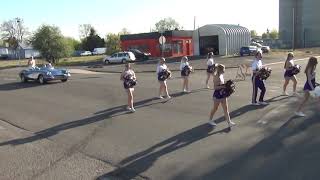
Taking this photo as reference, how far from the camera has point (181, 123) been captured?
12.1m

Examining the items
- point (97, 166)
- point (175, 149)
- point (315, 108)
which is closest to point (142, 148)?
point (175, 149)

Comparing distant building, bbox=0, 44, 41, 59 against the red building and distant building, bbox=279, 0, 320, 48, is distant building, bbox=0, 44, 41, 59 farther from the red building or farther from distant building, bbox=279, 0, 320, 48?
distant building, bbox=279, 0, 320, 48

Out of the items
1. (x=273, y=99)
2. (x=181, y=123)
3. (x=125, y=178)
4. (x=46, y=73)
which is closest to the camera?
(x=125, y=178)

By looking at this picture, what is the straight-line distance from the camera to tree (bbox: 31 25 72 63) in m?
69.9

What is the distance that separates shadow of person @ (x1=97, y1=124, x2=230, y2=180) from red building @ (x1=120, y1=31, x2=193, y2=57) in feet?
166

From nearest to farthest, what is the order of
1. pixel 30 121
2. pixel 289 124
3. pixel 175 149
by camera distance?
pixel 175 149, pixel 289 124, pixel 30 121

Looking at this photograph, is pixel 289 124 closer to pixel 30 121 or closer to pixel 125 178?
pixel 125 178

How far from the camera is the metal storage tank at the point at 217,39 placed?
60688 millimetres

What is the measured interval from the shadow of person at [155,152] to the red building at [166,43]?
1998 inches

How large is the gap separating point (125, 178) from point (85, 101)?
423 inches

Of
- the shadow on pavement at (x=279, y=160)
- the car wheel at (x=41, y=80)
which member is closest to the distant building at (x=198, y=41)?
the car wheel at (x=41, y=80)

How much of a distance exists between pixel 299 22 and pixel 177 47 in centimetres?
5021

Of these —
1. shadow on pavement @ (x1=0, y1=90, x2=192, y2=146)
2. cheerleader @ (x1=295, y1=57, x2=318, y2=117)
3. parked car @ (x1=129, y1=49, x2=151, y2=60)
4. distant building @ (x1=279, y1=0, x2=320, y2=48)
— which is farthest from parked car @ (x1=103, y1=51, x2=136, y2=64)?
distant building @ (x1=279, y1=0, x2=320, y2=48)

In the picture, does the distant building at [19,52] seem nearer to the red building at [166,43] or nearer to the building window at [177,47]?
the red building at [166,43]
